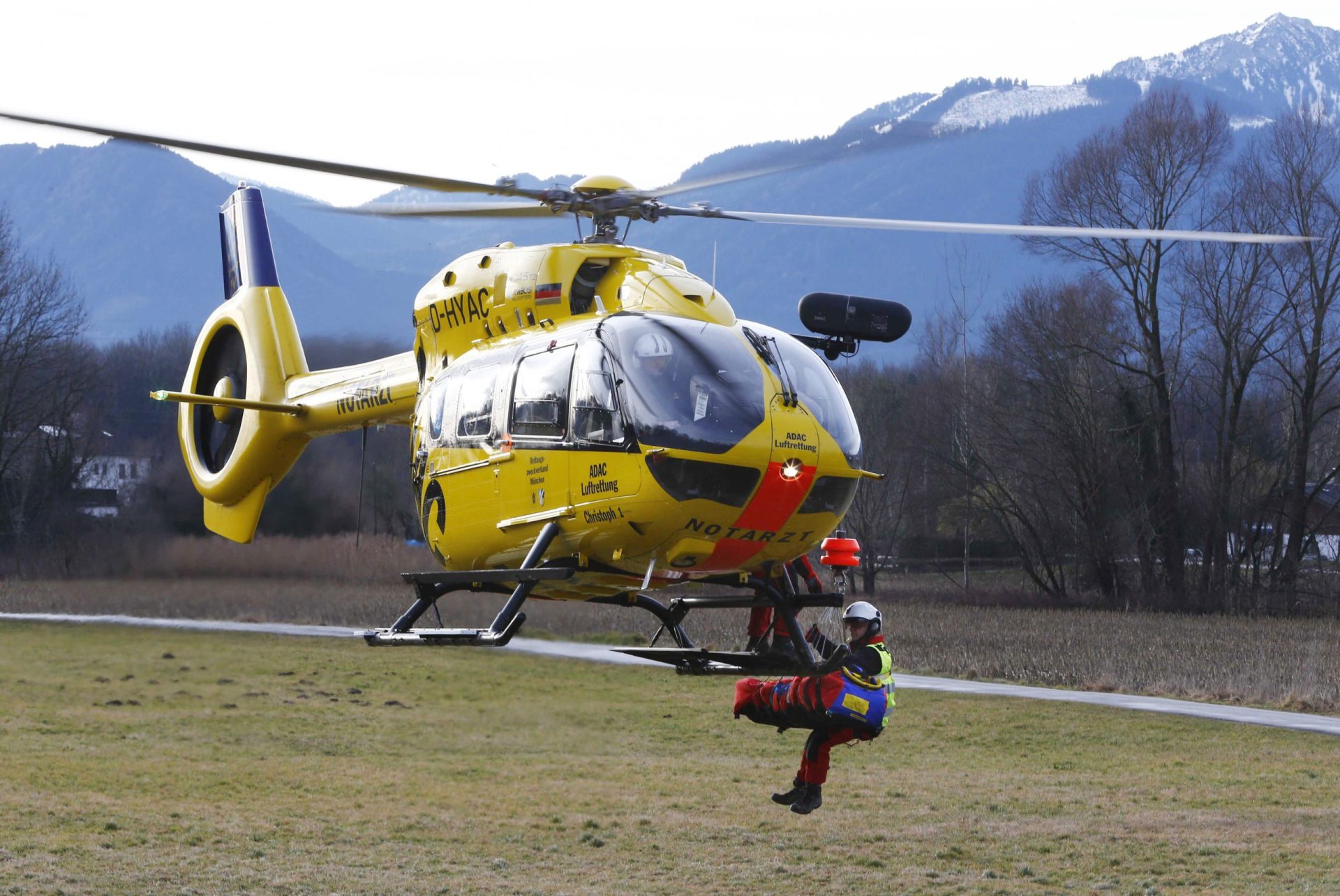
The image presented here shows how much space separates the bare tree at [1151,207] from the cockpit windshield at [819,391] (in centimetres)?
4734

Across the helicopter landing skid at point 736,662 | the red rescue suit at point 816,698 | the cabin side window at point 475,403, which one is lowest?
the red rescue suit at point 816,698

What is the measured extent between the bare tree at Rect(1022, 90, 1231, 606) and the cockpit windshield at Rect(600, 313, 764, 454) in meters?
48.0

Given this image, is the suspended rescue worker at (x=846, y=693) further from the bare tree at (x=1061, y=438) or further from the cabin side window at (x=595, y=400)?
the bare tree at (x=1061, y=438)

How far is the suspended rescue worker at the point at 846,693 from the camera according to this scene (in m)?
11.9

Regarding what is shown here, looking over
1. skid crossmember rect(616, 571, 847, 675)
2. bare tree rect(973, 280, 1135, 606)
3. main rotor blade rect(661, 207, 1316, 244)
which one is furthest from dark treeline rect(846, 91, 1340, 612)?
skid crossmember rect(616, 571, 847, 675)

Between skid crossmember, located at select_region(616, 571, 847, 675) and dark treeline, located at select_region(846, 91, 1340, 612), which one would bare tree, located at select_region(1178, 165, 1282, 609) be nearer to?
dark treeline, located at select_region(846, 91, 1340, 612)

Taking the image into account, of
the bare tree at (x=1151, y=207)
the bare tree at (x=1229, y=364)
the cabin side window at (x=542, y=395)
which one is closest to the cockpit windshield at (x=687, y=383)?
the cabin side window at (x=542, y=395)

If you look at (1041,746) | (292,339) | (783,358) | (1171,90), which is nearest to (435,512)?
(783,358)

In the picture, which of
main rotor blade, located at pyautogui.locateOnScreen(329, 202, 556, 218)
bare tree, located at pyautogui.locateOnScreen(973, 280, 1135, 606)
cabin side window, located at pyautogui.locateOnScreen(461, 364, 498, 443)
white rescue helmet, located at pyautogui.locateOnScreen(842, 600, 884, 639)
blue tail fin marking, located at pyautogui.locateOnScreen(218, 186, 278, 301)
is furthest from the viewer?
bare tree, located at pyautogui.locateOnScreen(973, 280, 1135, 606)

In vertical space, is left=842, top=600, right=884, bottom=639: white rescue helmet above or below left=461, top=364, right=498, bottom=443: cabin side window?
below

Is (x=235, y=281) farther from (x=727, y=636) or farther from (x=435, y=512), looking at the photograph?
(x=727, y=636)

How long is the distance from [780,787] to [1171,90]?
44.7 meters

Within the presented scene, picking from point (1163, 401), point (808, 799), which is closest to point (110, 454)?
point (808, 799)

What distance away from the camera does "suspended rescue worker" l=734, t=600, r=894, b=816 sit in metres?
11.9
